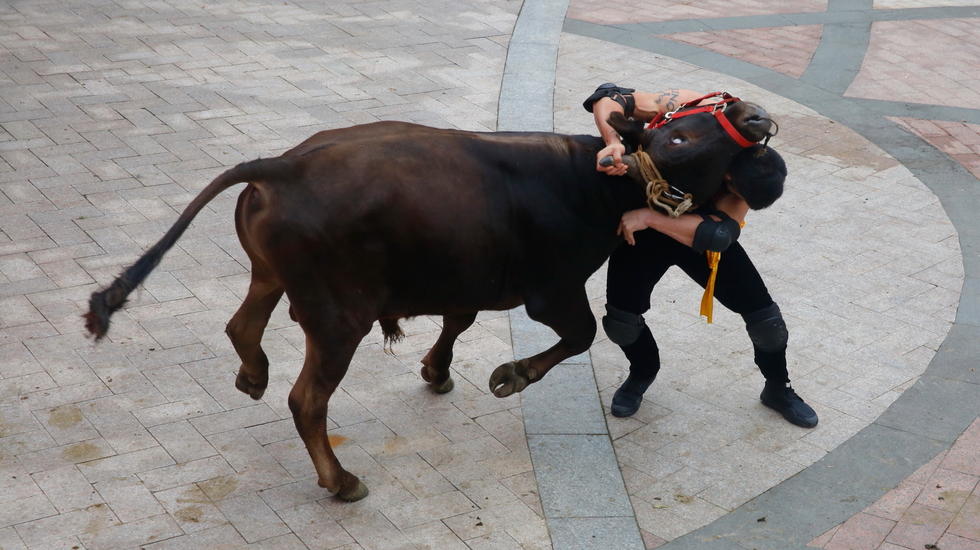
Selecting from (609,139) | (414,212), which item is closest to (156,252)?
(414,212)

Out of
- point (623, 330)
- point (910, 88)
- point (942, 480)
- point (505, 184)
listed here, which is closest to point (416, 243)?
point (505, 184)

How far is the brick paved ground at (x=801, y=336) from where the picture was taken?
4871 mm

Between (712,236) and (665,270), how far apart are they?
0.55 m

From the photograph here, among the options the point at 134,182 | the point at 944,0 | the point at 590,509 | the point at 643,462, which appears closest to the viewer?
the point at 590,509

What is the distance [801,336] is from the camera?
231 inches

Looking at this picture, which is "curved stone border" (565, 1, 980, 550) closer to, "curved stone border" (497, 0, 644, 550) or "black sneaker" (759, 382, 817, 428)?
"black sneaker" (759, 382, 817, 428)

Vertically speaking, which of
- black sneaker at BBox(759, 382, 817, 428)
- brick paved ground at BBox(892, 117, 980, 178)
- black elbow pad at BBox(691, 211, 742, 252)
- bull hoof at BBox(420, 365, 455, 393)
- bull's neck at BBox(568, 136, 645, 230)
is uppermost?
bull's neck at BBox(568, 136, 645, 230)

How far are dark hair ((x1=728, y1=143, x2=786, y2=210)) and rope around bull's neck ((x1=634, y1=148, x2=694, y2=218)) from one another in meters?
0.22

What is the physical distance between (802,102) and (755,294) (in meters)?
4.61

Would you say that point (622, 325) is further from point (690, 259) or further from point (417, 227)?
point (417, 227)

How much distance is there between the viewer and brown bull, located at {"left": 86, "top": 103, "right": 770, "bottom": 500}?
13.1 ft

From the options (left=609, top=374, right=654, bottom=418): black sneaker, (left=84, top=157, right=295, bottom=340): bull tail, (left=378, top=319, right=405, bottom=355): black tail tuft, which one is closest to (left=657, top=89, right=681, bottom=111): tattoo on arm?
(left=609, top=374, right=654, bottom=418): black sneaker

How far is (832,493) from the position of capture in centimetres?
471

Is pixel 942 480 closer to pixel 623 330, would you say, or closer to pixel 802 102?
pixel 623 330
